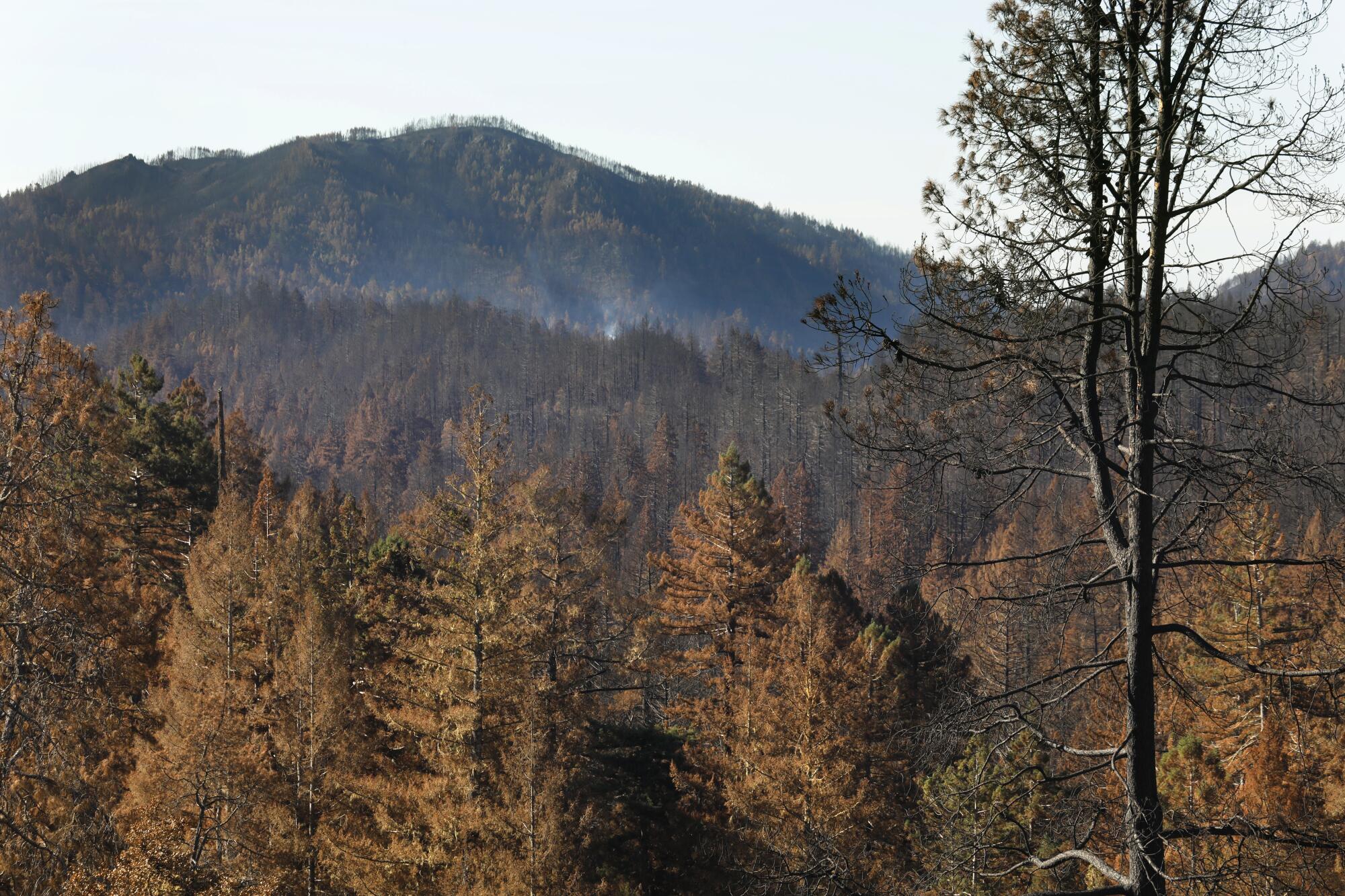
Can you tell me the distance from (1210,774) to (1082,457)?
52.1 ft

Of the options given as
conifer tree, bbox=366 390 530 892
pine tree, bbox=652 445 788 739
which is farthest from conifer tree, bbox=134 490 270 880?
pine tree, bbox=652 445 788 739

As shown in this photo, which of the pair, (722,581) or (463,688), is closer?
(463,688)

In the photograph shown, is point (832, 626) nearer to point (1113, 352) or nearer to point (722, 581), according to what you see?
point (722, 581)

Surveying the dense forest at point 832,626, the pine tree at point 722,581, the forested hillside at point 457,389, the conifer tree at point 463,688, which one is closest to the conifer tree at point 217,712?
the dense forest at point 832,626

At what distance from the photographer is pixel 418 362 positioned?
14512 cm

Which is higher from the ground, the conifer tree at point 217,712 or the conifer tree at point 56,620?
the conifer tree at point 56,620

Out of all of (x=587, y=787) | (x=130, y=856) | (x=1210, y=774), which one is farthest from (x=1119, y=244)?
(x=587, y=787)

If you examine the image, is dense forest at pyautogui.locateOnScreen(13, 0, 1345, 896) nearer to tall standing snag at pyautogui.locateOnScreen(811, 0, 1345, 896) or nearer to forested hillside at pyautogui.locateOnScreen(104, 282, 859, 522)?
tall standing snag at pyautogui.locateOnScreen(811, 0, 1345, 896)

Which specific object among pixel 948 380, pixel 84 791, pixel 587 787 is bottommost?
pixel 587 787

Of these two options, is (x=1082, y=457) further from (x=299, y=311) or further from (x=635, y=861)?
(x=299, y=311)

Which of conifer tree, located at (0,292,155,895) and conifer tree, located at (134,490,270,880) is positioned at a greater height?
conifer tree, located at (0,292,155,895)

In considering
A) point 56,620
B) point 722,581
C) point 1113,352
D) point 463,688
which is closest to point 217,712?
point 463,688

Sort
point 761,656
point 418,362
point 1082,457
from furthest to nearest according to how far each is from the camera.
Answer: point 418,362 < point 761,656 < point 1082,457

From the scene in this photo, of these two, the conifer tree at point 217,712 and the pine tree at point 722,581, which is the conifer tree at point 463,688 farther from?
the pine tree at point 722,581
